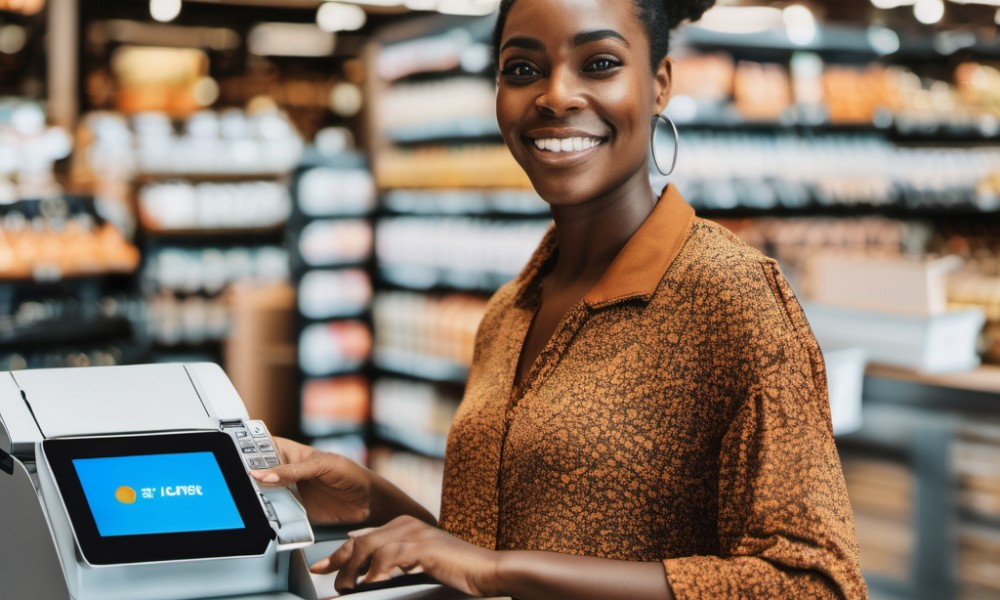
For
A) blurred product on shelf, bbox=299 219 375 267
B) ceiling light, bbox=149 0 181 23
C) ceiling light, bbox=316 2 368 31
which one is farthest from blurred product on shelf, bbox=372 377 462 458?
ceiling light, bbox=149 0 181 23

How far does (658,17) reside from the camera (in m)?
1.32

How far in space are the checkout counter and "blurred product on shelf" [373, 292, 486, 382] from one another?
171 inches

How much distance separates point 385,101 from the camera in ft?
22.0

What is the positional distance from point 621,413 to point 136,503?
516 millimetres

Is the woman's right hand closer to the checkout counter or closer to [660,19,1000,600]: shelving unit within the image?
the checkout counter

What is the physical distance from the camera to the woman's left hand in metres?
1.03

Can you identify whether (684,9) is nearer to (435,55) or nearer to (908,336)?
(908,336)

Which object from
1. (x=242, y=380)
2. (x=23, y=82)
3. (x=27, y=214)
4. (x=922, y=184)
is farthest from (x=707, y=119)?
(x=23, y=82)

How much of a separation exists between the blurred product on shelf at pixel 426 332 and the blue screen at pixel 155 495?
4410 mm

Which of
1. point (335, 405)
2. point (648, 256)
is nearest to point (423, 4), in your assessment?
point (335, 405)

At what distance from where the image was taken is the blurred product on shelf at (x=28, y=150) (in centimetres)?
694

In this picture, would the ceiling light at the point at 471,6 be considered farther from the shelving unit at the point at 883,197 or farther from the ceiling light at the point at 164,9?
the ceiling light at the point at 164,9

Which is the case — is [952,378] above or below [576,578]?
below

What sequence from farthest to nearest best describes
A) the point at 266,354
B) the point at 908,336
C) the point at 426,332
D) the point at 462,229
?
1. the point at 266,354
2. the point at 426,332
3. the point at 462,229
4. the point at 908,336
